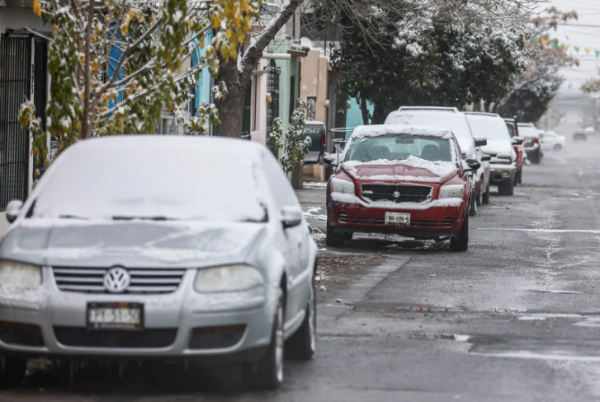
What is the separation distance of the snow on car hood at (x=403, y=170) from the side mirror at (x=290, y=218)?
8.61m

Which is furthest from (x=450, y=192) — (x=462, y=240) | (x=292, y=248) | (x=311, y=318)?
(x=292, y=248)

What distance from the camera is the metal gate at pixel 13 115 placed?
15.8 meters

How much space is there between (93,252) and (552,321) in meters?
5.08

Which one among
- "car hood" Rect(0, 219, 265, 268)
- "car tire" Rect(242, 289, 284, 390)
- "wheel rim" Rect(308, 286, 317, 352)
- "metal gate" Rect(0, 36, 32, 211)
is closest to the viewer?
"car hood" Rect(0, 219, 265, 268)

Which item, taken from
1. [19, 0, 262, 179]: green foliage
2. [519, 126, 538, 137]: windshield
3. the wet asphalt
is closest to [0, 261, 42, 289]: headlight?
the wet asphalt

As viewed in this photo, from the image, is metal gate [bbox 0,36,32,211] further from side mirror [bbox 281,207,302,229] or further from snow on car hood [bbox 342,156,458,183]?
side mirror [bbox 281,207,302,229]

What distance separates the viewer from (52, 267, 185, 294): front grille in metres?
7.05

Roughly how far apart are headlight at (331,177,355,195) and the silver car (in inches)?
341

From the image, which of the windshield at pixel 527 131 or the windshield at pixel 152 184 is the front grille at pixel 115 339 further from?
the windshield at pixel 527 131

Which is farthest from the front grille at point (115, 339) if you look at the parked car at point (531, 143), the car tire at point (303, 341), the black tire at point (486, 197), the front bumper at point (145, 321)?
the parked car at point (531, 143)

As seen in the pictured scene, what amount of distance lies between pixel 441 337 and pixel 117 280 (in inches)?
140

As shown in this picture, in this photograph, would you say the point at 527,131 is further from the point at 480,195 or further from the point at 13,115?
the point at 13,115

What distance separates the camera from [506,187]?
31.5m

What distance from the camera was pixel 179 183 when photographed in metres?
7.86
